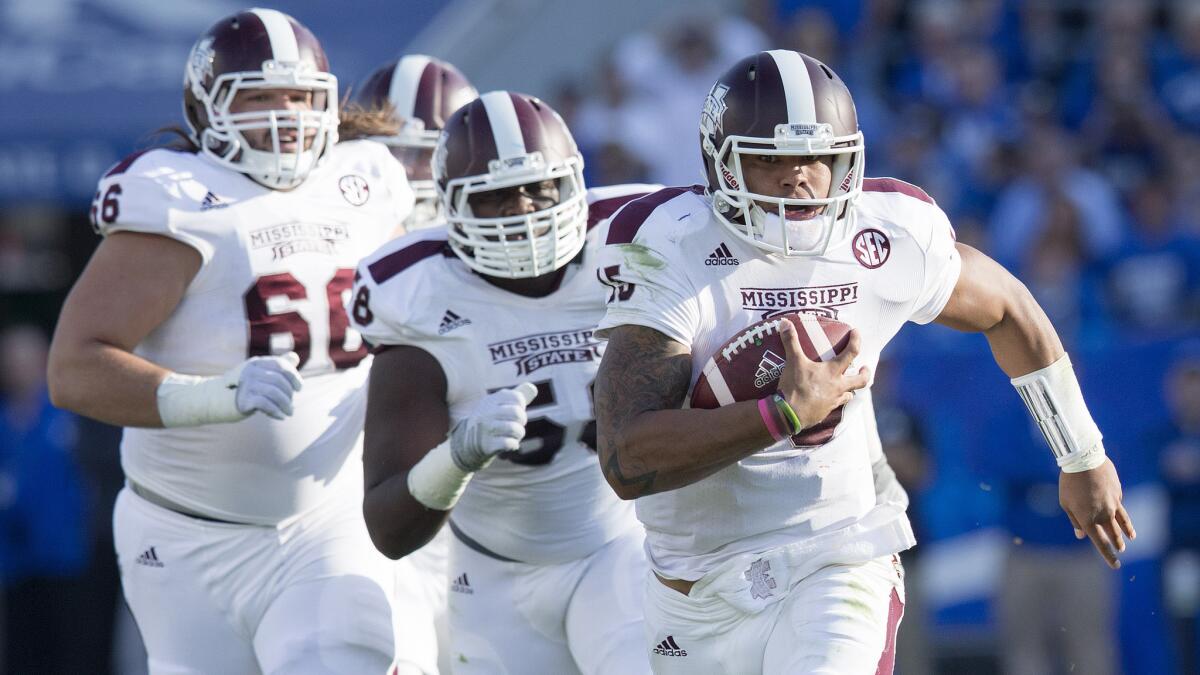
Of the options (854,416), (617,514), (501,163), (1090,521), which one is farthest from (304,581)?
(1090,521)

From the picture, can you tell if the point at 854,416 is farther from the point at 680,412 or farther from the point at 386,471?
the point at 386,471

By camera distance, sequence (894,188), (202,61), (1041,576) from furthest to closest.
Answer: (1041,576)
(202,61)
(894,188)

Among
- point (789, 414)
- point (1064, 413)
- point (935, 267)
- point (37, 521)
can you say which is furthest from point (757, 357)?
point (37, 521)

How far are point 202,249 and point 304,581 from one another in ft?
2.80

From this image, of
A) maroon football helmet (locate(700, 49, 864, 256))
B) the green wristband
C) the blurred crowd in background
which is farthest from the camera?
the blurred crowd in background

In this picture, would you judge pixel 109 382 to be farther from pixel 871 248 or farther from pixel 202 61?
pixel 871 248

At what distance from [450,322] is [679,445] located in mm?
923

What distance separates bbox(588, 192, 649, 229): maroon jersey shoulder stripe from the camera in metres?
4.30

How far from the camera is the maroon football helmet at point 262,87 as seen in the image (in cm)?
445

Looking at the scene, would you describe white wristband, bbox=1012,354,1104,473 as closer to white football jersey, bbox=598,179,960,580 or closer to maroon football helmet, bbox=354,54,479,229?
white football jersey, bbox=598,179,960,580

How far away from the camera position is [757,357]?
134 inches

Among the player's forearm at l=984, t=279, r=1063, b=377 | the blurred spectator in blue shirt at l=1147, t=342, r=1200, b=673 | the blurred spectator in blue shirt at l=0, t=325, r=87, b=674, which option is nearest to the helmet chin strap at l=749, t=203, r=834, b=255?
the player's forearm at l=984, t=279, r=1063, b=377

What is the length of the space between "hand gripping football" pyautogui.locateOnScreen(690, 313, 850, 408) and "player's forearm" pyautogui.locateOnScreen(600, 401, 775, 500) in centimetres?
9

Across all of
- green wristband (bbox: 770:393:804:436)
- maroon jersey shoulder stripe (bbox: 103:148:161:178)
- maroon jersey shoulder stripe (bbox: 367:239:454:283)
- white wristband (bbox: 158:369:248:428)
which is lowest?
white wristband (bbox: 158:369:248:428)
